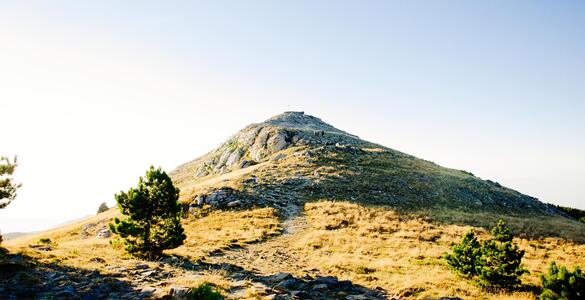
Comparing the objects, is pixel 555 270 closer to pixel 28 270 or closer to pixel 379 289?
pixel 379 289

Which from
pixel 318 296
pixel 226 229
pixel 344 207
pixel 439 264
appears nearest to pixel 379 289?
pixel 318 296

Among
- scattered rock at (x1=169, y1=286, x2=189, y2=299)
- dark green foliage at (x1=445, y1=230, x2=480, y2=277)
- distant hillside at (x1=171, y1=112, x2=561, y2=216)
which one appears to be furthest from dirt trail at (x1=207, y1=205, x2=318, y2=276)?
distant hillside at (x1=171, y1=112, x2=561, y2=216)

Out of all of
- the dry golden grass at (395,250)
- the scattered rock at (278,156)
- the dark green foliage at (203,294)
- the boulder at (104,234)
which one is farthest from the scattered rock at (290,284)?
the scattered rock at (278,156)

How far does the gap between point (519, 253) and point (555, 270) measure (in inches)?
155

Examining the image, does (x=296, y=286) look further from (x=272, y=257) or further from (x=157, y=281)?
(x=272, y=257)

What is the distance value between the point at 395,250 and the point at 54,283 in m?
20.1

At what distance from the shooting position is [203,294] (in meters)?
10.5

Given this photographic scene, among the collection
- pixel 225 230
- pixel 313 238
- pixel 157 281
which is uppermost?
pixel 225 230

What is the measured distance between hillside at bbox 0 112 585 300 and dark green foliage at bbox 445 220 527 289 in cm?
66

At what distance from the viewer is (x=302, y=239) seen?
26750 millimetres

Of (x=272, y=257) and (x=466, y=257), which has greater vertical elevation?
(x=466, y=257)

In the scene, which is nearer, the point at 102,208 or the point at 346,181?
the point at 346,181

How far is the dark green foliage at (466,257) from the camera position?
1583cm

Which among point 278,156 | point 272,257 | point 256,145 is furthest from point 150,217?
point 256,145
